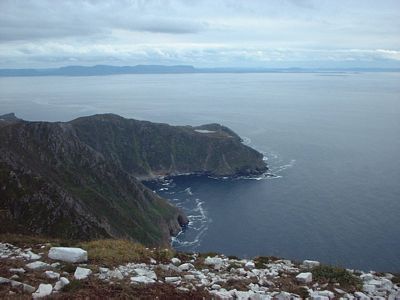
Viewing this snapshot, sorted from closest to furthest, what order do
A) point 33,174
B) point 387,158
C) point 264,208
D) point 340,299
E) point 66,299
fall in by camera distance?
point 66,299 → point 340,299 → point 33,174 → point 264,208 → point 387,158

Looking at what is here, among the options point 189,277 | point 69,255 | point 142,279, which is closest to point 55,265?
point 69,255

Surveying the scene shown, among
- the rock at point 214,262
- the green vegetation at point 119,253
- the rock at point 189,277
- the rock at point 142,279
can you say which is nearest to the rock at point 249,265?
the rock at point 214,262

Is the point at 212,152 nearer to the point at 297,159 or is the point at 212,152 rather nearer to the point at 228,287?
the point at 297,159

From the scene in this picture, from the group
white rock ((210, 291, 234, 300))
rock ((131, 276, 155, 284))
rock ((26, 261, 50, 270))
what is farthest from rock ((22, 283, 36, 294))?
white rock ((210, 291, 234, 300))

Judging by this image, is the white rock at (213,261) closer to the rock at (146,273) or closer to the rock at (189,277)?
the rock at (189,277)

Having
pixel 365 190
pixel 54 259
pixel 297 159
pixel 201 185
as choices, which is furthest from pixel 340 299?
pixel 297 159

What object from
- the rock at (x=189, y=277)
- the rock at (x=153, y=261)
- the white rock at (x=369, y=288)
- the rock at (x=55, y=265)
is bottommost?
the white rock at (x=369, y=288)
